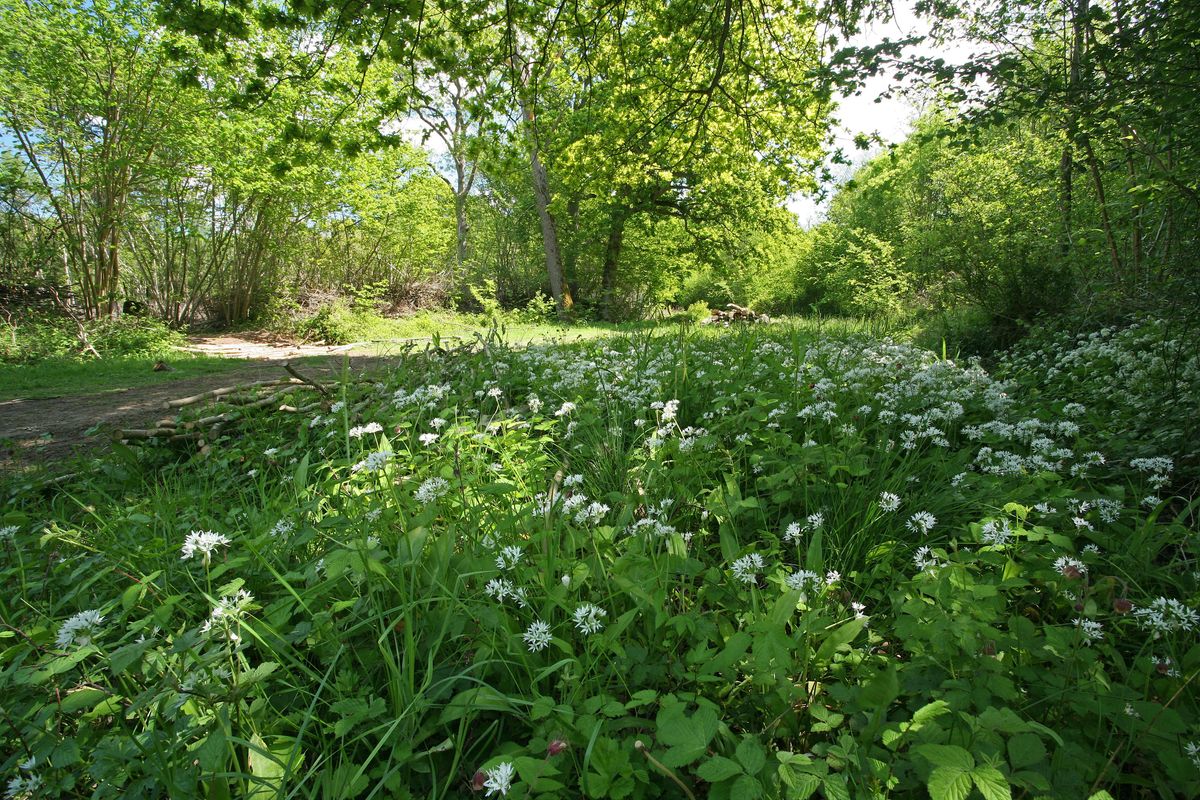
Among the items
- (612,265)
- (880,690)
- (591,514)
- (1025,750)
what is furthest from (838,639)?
(612,265)

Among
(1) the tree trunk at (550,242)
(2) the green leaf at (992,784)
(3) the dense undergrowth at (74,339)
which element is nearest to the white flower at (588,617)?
(2) the green leaf at (992,784)

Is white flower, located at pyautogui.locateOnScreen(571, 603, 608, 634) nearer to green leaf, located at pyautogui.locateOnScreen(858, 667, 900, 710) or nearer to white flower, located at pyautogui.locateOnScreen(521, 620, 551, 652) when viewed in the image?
white flower, located at pyautogui.locateOnScreen(521, 620, 551, 652)

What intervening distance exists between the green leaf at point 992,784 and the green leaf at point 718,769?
41cm

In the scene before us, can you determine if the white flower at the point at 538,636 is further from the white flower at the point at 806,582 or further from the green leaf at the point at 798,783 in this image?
the white flower at the point at 806,582

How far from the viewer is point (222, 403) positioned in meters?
4.39

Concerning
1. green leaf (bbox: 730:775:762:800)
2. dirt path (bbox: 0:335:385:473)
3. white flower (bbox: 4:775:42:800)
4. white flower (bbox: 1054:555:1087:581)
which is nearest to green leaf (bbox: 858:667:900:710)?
green leaf (bbox: 730:775:762:800)

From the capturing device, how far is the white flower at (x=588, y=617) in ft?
4.64

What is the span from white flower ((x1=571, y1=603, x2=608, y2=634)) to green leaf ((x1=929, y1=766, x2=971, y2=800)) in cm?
78

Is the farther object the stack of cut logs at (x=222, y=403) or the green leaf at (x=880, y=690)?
the stack of cut logs at (x=222, y=403)

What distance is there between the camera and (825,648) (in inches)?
54.7

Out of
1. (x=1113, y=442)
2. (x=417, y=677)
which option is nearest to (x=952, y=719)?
(x=417, y=677)

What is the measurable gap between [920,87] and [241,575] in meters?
5.83

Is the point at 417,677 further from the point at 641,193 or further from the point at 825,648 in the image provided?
the point at 641,193

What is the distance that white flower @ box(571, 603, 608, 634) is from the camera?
1414 mm
